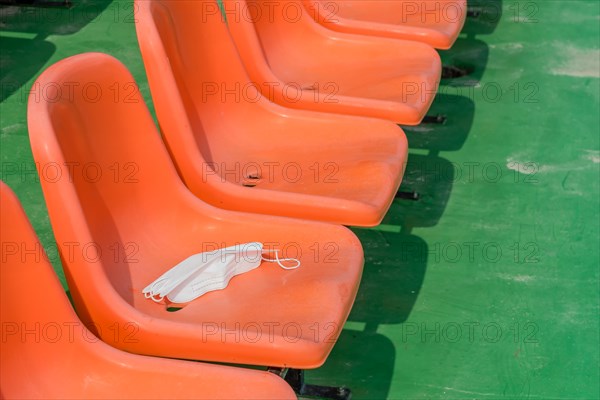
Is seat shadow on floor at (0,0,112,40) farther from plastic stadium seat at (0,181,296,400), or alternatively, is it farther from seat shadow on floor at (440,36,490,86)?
plastic stadium seat at (0,181,296,400)

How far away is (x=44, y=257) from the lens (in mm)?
2656

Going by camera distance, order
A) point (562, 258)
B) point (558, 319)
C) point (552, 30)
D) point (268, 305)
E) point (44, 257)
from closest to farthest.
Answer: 1. point (44, 257)
2. point (268, 305)
3. point (558, 319)
4. point (562, 258)
5. point (552, 30)

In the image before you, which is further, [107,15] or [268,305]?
[107,15]

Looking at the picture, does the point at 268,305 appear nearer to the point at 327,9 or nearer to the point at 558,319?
→ the point at 558,319

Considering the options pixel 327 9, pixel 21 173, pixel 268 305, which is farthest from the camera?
pixel 327 9

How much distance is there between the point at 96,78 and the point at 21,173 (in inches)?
61.0

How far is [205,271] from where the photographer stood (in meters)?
3.10

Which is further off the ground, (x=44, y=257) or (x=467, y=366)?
(x=44, y=257)

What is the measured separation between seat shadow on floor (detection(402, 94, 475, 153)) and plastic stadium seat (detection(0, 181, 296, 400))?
7.47ft

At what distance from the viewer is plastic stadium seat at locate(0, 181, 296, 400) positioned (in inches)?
103

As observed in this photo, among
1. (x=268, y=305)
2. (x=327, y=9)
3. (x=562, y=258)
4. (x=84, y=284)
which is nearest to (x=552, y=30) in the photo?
(x=327, y=9)

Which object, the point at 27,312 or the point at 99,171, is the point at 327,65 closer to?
the point at 99,171

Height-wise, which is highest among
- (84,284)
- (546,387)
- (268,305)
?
(84,284)

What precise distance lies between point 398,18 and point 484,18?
121 centimetres
